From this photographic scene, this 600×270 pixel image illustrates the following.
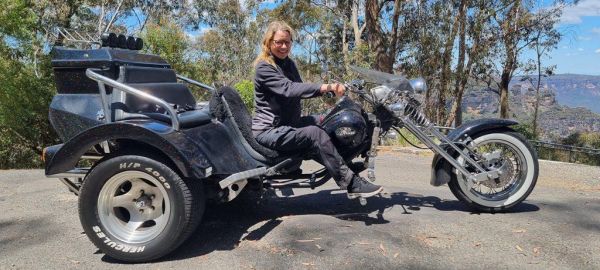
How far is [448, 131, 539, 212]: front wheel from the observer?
4.49 meters

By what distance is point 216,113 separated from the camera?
14.1 ft

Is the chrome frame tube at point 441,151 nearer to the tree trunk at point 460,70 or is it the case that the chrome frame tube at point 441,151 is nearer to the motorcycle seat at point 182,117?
the motorcycle seat at point 182,117

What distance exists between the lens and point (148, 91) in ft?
14.3

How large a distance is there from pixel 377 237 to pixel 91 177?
2156mm

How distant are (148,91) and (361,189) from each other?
1.99 metres

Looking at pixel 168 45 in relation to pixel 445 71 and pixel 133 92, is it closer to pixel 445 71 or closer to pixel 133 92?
pixel 133 92

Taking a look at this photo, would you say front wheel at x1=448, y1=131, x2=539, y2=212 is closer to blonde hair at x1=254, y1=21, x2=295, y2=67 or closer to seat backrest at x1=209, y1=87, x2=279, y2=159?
seat backrest at x1=209, y1=87, x2=279, y2=159

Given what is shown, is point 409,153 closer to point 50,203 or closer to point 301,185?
point 301,185

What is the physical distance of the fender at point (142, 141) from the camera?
353 centimetres

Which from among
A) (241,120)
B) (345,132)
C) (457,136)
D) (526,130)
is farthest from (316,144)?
(526,130)

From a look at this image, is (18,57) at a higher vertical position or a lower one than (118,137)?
higher

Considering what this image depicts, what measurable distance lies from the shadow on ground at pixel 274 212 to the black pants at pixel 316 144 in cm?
51

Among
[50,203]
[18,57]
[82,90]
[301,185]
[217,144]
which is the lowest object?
[50,203]

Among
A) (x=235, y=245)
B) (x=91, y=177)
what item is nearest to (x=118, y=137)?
(x=91, y=177)
